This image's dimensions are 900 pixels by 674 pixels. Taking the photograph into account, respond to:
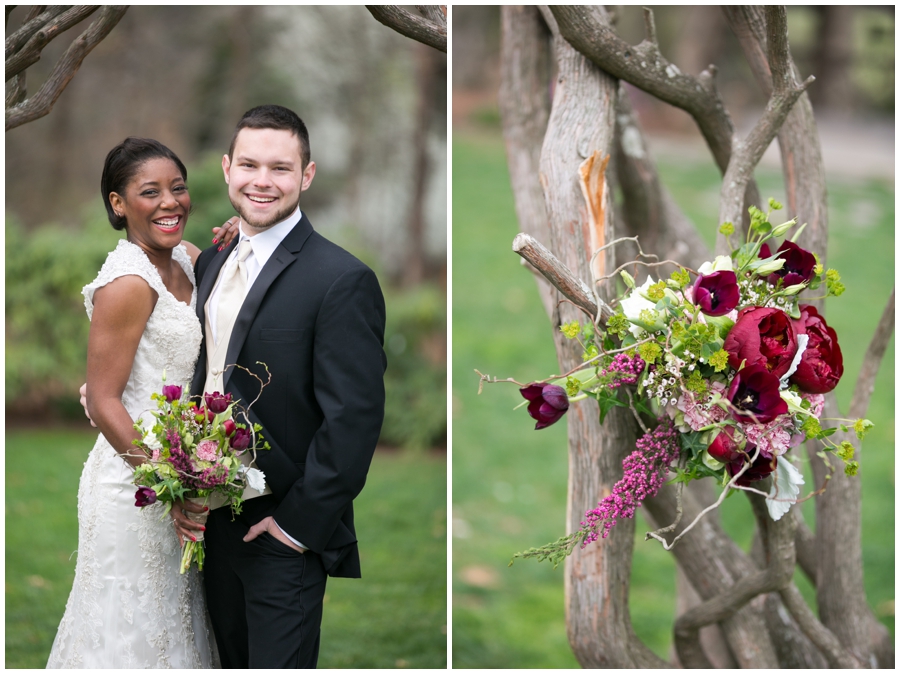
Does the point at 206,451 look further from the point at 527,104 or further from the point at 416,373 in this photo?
the point at 416,373

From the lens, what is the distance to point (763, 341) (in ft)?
5.80

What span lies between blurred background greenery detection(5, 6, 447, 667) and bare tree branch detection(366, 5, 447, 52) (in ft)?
10.8

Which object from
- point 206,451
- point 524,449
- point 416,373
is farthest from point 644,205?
point 416,373

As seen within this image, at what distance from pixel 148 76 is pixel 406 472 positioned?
4.30 m

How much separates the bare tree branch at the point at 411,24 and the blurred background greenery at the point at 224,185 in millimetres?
3307

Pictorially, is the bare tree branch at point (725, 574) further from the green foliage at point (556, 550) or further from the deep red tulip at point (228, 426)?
the deep red tulip at point (228, 426)

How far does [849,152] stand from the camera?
11141 mm

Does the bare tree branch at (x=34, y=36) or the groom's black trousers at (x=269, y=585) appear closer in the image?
the groom's black trousers at (x=269, y=585)

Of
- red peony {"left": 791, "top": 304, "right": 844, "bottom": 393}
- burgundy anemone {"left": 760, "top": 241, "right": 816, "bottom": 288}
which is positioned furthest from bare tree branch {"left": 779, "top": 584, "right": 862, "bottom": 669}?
burgundy anemone {"left": 760, "top": 241, "right": 816, "bottom": 288}

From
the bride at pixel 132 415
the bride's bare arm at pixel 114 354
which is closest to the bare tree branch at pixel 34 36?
the bride at pixel 132 415

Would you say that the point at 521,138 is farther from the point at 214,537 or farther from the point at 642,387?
the point at 214,537

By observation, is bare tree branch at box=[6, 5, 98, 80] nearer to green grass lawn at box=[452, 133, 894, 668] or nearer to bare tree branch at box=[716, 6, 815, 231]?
bare tree branch at box=[716, 6, 815, 231]

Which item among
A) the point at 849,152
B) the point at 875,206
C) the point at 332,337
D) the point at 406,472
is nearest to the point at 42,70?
the point at 406,472

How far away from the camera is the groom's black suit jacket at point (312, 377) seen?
2090 millimetres
